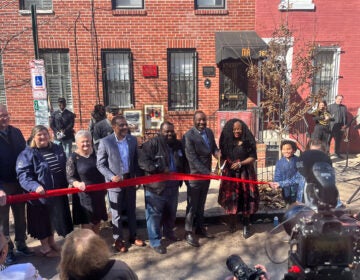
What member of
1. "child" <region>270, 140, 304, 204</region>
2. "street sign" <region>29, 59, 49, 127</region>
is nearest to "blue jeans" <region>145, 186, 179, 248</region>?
"child" <region>270, 140, 304, 204</region>

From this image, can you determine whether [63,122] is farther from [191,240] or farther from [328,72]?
[328,72]

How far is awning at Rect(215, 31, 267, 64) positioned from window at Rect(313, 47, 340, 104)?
2085mm

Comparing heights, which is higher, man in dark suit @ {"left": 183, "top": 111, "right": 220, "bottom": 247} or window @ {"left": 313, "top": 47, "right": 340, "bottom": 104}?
window @ {"left": 313, "top": 47, "right": 340, "bottom": 104}

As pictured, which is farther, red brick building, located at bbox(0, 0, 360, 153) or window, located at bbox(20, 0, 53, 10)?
window, located at bbox(20, 0, 53, 10)

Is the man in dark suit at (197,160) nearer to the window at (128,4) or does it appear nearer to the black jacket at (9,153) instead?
the black jacket at (9,153)

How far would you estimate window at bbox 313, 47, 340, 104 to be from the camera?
396 inches

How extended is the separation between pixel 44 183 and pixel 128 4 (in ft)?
23.5

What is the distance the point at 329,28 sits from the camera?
9.87 meters

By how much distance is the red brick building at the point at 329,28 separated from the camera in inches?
384

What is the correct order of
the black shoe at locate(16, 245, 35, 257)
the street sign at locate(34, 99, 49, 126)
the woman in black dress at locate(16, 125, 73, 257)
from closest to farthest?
the woman in black dress at locate(16, 125, 73, 257) < the black shoe at locate(16, 245, 35, 257) < the street sign at locate(34, 99, 49, 126)

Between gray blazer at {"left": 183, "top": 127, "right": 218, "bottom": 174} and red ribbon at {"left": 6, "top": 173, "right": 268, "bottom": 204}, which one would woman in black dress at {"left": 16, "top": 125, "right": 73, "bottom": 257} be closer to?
red ribbon at {"left": 6, "top": 173, "right": 268, "bottom": 204}

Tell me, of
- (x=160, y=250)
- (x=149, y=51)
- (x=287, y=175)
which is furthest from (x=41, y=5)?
(x=287, y=175)

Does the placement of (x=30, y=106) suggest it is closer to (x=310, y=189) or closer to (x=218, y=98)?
(x=218, y=98)

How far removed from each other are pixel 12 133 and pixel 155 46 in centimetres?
619
